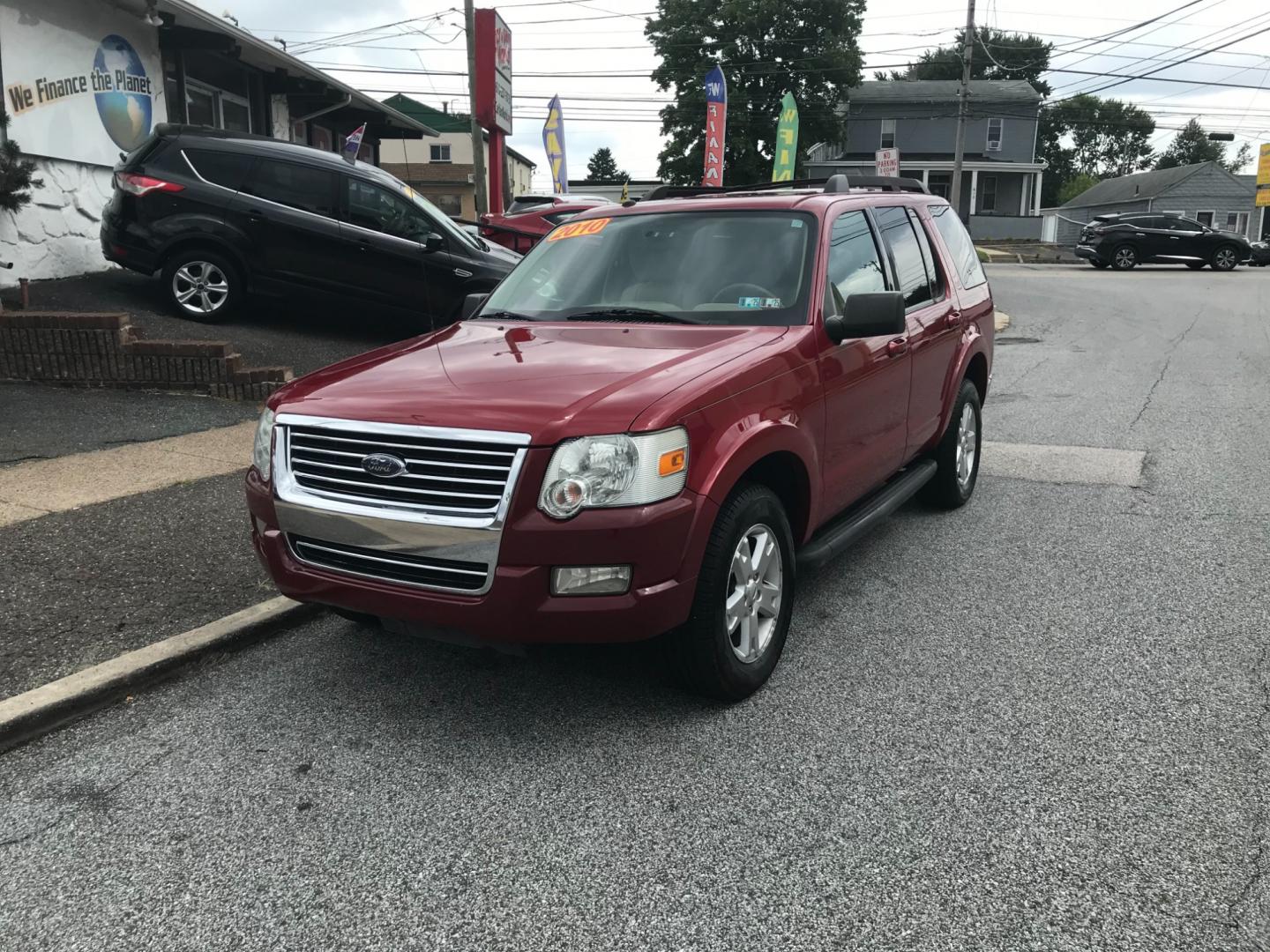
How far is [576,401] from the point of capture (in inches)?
127

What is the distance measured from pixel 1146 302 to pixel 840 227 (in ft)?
59.4

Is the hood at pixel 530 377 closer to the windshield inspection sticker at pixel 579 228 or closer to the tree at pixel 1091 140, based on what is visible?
the windshield inspection sticker at pixel 579 228

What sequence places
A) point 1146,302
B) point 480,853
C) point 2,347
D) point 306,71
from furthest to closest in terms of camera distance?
point 1146,302 → point 306,71 → point 2,347 → point 480,853

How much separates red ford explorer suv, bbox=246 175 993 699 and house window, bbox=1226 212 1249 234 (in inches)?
2651

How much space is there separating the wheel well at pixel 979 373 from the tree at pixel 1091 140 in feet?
320

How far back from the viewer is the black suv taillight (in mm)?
9906

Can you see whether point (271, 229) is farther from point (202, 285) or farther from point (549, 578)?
point (549, 578)

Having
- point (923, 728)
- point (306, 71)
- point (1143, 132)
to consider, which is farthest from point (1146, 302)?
point (1143, 132)

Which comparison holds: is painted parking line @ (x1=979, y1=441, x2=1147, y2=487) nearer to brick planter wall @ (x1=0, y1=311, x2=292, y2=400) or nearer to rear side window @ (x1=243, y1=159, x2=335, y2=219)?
brick planter wall @ (x1=0, y1=311, x2=292, y2=400)

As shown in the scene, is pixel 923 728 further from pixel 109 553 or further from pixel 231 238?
pixel 231 238

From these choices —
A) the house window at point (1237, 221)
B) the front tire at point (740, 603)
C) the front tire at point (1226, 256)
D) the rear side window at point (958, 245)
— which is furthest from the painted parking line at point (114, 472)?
the house window at point (1237, 221)

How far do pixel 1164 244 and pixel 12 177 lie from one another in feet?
103

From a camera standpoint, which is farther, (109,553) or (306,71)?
(306,71)

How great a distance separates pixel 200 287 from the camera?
10.2 m
